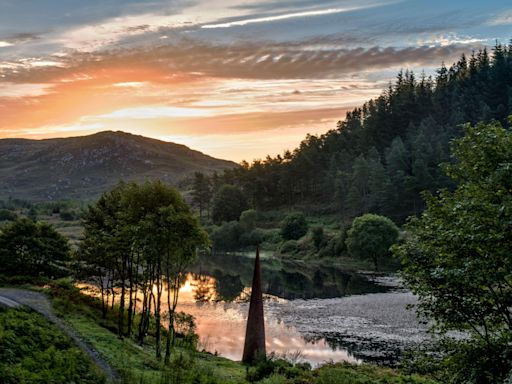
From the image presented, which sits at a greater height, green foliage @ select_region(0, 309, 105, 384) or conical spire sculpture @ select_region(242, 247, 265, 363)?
green foliage @ select_region(0, 309, 105, 384)

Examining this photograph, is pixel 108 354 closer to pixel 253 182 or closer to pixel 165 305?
pixel 165 305

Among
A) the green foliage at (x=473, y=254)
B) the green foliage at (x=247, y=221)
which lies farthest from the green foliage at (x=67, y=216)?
the green foliage at (x=473, y=254)

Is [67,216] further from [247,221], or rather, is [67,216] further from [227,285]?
[227,285]

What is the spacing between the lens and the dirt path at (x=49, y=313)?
23.6 meters

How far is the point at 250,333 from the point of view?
33.8m

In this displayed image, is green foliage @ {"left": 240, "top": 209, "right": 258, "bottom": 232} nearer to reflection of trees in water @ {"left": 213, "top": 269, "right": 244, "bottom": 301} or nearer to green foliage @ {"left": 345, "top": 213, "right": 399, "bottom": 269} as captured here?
reflection of trees in water @ {"left": 213, "top": 269, "right": 244, "bottom": 301}

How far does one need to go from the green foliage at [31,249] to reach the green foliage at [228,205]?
356ft

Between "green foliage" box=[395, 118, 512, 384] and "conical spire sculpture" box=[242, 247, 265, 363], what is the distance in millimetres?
15947

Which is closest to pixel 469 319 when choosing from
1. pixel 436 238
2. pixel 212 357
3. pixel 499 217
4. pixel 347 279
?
pixel 436 238

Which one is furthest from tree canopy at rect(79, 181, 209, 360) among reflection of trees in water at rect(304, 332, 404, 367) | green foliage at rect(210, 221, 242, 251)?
green foliage at rect(210, 221, 242, 251)

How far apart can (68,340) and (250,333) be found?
12.4m

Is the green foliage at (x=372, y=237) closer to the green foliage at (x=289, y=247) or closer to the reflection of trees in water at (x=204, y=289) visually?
the green foliage at (x=289, y=247)

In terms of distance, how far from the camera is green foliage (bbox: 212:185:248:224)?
15838cm

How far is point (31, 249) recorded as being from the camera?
155 feet
